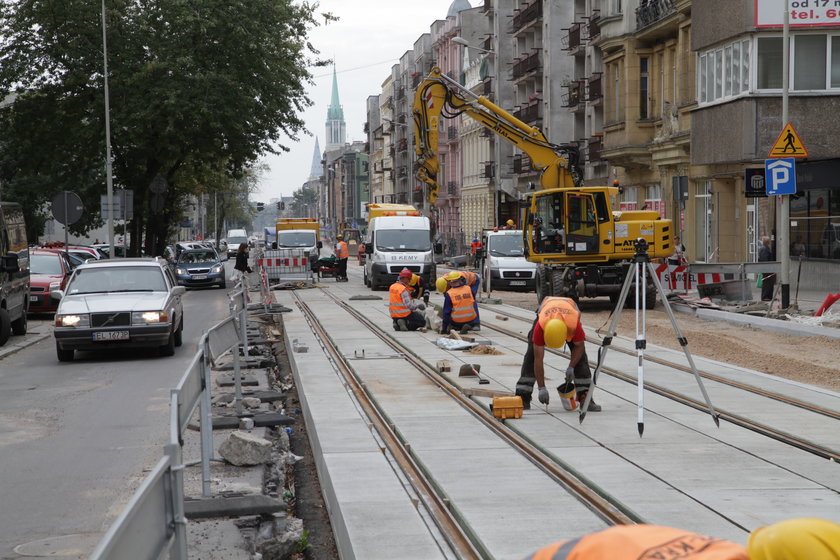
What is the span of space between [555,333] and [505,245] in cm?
Result: 2784

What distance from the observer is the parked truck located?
36625 mm

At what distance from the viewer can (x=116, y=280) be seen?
1853 cm

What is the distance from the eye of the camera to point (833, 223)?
1172 inches

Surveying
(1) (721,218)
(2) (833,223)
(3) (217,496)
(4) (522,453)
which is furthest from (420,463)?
(1) (721,218)

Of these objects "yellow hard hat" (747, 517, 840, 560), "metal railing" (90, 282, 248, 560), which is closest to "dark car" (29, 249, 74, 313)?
"metal railing" (90, 282, 248, 560)

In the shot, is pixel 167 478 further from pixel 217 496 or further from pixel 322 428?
pixel 322 428

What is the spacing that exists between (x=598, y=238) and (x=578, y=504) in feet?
67.0

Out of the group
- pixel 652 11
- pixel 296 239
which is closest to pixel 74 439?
pixel 652 11

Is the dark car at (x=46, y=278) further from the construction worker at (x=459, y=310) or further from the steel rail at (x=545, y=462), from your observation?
the steel rail at (x=545, y=462)

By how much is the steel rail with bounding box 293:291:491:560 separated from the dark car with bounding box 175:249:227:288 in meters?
26.8

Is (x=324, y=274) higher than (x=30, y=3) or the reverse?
the reverse

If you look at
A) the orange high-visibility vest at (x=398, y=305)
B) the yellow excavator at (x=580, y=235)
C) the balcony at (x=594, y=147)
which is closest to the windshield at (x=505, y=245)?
the yellow excavator at (x=580, y=235)

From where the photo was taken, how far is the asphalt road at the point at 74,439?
7.52 metres

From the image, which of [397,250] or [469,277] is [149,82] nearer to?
[397,250]
